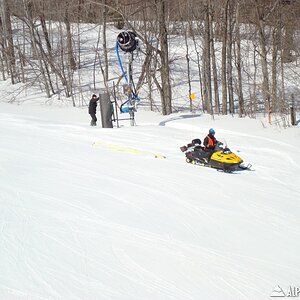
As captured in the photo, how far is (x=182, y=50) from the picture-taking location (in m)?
35.8

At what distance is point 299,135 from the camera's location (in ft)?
47.4

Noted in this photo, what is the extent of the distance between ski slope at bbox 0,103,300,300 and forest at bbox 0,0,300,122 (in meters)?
9.00

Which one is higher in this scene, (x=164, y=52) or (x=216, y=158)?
(x=164, y=52)

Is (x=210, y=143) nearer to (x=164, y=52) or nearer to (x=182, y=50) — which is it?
(x=164, y=52)

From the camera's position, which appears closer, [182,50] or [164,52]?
[164,52]

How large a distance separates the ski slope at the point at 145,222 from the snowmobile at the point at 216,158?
32 cm

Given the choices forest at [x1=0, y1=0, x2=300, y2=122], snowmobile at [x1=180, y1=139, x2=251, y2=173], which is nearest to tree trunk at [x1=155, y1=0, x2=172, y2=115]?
forest at [x1=0, y1=0, x2=300, y2=122]

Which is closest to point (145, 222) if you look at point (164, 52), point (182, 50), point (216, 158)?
point (216, 158)

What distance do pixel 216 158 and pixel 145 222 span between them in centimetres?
415

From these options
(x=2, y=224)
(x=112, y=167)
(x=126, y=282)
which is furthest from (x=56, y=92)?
(x=126, y=282)

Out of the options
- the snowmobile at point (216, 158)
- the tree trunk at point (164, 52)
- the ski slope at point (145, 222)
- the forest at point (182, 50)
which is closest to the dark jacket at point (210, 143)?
the snowmobile at point (216, 158)

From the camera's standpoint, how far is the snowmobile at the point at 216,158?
1110cm

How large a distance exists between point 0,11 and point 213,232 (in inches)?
1178

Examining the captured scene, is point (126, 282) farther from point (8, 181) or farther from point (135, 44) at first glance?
point (135, 44)
